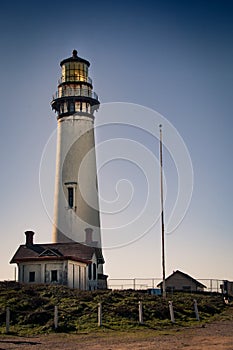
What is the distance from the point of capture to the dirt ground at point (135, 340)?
17.9 metres

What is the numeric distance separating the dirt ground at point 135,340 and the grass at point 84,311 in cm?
129

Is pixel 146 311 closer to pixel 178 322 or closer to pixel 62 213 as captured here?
pixel 178 322

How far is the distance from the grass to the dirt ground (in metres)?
1.29

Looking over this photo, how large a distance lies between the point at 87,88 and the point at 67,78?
5.64 feet

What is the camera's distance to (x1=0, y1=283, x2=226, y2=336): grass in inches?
928

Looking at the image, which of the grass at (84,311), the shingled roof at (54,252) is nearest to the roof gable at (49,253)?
the shingled roof at (54,252)

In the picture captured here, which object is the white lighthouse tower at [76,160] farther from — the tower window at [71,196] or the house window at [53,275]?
the house window at [53,275]

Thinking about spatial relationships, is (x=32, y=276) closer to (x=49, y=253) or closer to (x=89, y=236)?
(x=49, y=253)

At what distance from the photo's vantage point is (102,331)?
22547 millimetres

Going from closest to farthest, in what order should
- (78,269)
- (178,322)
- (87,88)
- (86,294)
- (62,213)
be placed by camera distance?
(178,322)
(86,294)
(78,269)
(62,213)
(87,88)

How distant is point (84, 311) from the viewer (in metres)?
26.3

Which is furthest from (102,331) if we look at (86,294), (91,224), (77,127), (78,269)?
(77,127)

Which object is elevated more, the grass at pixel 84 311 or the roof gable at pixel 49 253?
the roof gable at pixel 49 253

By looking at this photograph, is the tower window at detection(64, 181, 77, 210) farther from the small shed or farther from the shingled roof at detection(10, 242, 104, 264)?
the small shed
